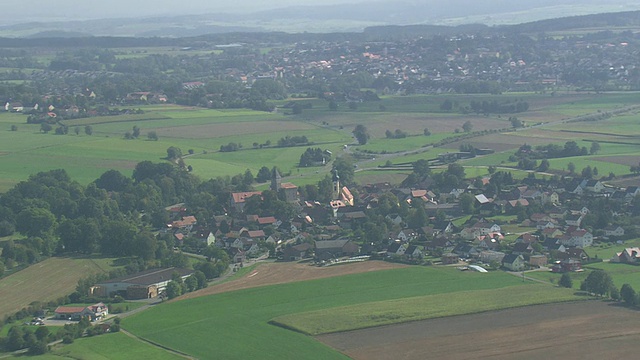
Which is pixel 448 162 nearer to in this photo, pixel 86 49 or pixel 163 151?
pixel 163 151

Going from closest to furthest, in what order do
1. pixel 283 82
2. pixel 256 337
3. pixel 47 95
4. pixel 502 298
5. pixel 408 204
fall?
pixel 256 337 < pixel 502 298 < pixel 408 204 < pixel 47 95 < pixel 283 82

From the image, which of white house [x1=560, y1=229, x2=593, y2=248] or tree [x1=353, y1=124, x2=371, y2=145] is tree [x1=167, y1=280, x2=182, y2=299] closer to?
white house [x1=560, y1=229, x2=593, y2=248]

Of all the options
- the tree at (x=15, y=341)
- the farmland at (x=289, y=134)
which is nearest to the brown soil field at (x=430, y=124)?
the farmland at (x=289, y=134)

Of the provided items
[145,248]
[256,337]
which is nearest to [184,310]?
[256,337]

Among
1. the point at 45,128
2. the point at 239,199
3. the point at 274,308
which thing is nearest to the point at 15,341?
the point at 274,308

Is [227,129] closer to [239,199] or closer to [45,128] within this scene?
[45,128]
